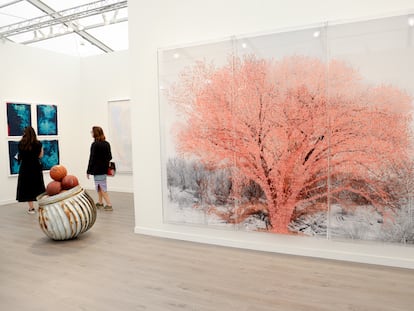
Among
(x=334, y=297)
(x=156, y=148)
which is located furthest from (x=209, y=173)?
(x=334, y=297)

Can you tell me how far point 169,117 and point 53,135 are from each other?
509 cm

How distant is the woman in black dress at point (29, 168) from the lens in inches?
252

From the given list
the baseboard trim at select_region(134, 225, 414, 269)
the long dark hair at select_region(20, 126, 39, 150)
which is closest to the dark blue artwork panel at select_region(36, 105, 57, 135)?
the long dark hair at select_region(20, 126, 39, 150)

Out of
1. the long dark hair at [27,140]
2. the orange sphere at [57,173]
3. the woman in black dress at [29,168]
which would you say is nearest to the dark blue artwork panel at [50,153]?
the woman in black dress at [29,168]

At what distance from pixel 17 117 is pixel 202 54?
209 inches

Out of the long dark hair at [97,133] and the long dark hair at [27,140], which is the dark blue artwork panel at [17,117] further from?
the long dark hair at [97,133]

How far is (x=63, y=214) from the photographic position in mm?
4480

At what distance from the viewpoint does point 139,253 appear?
4.14 m

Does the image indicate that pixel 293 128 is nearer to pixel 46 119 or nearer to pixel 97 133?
pixel 97 133

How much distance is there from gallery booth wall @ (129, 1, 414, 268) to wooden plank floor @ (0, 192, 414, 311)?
0.16 meters

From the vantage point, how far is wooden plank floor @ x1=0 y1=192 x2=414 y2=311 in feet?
9.41

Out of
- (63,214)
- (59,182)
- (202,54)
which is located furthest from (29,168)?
(202,54)

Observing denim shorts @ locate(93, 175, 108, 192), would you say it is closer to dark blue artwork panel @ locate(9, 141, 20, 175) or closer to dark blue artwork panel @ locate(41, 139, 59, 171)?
dark blue artwork panel @ locate(9, 141, 20, 175)

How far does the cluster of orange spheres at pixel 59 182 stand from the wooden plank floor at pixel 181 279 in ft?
2.30
